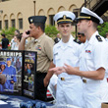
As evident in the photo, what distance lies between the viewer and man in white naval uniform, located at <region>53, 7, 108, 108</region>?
327 cm

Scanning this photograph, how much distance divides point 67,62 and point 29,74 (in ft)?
1.68

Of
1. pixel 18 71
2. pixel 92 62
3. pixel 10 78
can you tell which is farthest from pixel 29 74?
pixel 92 62

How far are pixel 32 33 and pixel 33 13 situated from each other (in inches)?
1226

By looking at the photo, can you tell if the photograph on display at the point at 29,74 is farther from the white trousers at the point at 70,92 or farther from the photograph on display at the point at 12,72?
the white trousers at the point at 70,92

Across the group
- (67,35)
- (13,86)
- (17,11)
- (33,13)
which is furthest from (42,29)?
(17,11)

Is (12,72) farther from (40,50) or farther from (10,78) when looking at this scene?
(40,50)

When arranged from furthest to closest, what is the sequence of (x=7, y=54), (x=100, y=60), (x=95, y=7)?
(x=95, y=7), (x=7, y=54), (x=100, y=60)

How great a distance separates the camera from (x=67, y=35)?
13.6ft

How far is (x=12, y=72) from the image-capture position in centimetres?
432

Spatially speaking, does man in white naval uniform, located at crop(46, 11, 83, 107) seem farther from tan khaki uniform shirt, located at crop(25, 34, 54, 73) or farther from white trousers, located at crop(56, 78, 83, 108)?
tan khaki uniform shirt, located at crop(25, 34, 54, 73)

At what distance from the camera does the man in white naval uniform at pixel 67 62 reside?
408 centimetres

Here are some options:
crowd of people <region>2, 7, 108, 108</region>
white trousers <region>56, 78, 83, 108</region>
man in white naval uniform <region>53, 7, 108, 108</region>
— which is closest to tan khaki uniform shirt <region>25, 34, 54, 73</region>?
crowd of people <region>2, 7, 108, 108</region>

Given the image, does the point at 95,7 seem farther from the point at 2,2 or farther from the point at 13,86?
the point at 2,2

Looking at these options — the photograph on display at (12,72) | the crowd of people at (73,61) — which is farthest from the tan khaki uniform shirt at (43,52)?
the photograph on display at (12,72)
